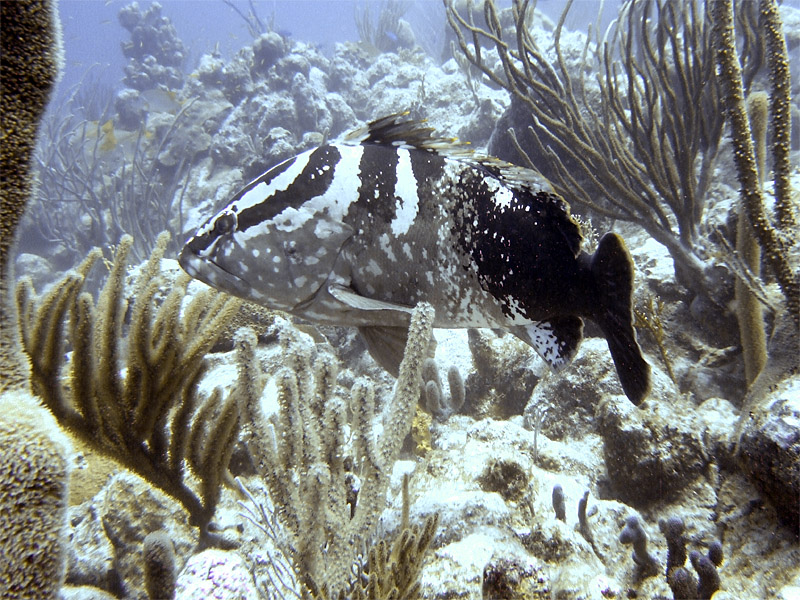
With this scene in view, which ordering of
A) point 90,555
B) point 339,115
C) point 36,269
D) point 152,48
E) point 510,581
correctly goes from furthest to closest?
point 152,48
point 339,115
point 36,269
point 90,555
point 510,581

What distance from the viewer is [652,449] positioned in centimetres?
259

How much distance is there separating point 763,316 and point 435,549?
8.95 ft

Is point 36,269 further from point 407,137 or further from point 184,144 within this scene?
point 407,137

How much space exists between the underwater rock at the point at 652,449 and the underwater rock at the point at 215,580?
217 cm

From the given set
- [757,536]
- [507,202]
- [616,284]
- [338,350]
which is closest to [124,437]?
[507,202]

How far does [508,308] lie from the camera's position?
2029 millimetres

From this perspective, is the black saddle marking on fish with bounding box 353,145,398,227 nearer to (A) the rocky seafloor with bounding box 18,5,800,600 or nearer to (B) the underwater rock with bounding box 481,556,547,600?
(A) the rocky seafloor with bounding box 18,5,800,600

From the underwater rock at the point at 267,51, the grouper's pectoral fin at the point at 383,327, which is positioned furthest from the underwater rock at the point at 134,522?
the underwater rock at the point at 267,51

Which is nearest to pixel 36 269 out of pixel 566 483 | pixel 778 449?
pixel 566 483

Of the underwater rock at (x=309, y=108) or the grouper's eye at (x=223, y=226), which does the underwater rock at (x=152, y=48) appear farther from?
the grouper's eye at (x=223, y=226)

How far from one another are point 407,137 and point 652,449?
2.26 metres

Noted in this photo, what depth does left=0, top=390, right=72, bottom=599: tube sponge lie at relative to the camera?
874mm

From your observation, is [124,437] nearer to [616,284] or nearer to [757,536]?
[616,284]

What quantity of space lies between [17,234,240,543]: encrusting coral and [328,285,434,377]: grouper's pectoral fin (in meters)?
0.71
